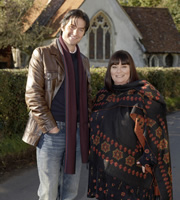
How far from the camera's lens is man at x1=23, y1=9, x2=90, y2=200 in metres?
2.45

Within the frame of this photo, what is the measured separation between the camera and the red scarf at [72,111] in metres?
2.53

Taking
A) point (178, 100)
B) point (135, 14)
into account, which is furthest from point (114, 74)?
point (135, 14)

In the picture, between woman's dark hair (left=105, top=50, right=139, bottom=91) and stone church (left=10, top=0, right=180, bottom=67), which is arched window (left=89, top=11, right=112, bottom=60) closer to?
stone church (left=10, top=0, right=180, bottom=67)

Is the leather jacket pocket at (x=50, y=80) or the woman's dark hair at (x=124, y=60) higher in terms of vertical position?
the woman's dark hair at (x=124, y=60)

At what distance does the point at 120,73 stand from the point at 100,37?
21.0 m

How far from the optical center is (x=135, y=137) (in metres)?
2.64

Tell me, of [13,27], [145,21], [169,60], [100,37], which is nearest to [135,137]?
[13,27]

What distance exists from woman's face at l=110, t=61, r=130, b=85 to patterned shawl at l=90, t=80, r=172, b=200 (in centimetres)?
9

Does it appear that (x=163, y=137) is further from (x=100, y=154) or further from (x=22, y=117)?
(x=22, y=117)

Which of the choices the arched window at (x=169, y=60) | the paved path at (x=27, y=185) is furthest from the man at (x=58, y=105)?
the arched window at (x=169, y=60)

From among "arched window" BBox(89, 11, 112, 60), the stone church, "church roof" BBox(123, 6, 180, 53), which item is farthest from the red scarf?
"church roof" BBox(123, 6, 180, 53)

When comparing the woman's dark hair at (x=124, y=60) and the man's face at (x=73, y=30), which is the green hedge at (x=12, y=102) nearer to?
the man's face at (x=73, y=30)

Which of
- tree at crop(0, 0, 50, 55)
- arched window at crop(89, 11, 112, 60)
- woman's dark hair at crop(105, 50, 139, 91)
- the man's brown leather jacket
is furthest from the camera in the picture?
arched window at crop(89, 11, 112, 60)

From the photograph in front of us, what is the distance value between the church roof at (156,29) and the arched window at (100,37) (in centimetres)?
348
